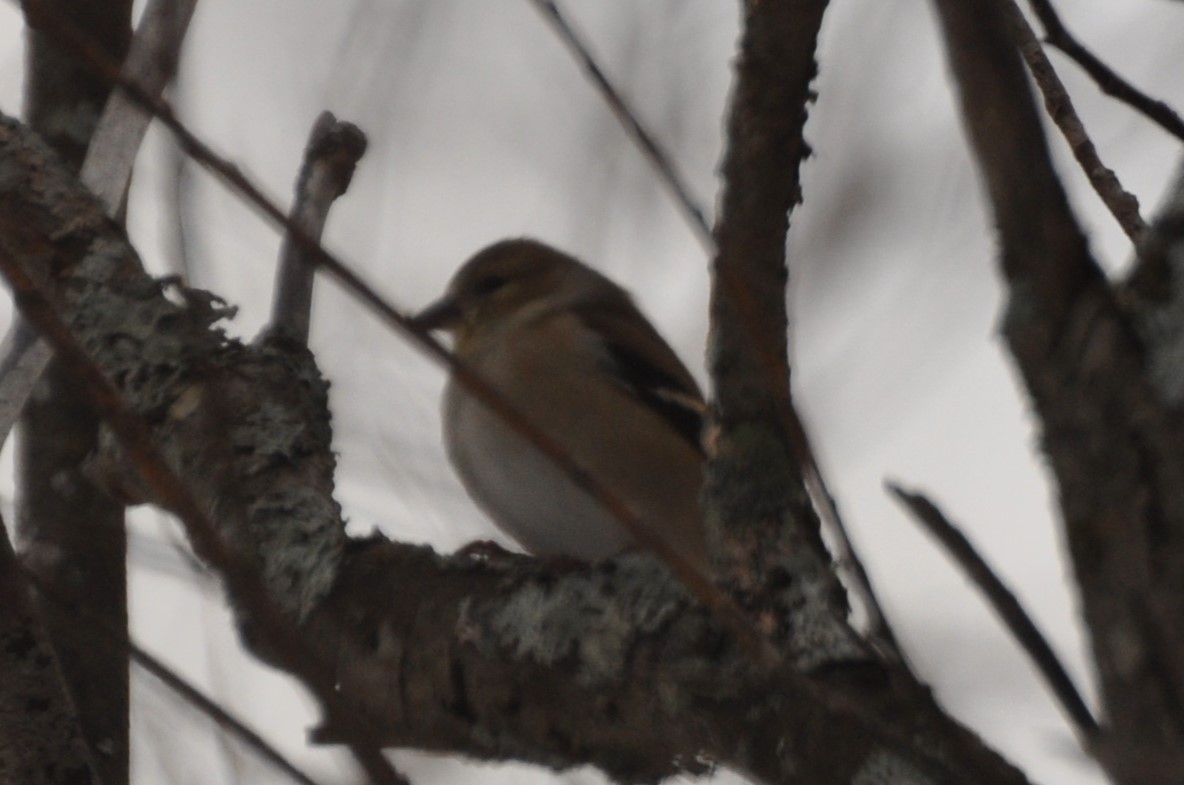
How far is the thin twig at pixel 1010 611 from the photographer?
1094mm

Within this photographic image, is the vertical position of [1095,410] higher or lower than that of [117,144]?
lower

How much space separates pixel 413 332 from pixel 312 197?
1.94 meters

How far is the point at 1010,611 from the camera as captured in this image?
1.11 meters

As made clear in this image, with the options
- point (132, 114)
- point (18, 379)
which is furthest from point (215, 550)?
point (132, 114)


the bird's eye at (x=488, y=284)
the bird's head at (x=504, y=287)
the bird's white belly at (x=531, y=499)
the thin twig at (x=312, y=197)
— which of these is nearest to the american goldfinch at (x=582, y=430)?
the bird's white belly at (x=531, y=499)

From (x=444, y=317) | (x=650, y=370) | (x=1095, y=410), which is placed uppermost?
(x=444, y=317)

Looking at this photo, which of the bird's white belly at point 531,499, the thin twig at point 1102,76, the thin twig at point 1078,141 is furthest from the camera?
the bird's white belly at point 531,499

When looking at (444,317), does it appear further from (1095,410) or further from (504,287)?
(1095,410)

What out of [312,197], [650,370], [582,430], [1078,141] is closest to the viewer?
[1078,141]

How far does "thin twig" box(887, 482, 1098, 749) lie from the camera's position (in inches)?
43.1

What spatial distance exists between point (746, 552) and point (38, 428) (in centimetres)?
225

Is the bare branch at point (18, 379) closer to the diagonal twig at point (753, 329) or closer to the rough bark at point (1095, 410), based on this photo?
the diagonal twig at point (753, 329)

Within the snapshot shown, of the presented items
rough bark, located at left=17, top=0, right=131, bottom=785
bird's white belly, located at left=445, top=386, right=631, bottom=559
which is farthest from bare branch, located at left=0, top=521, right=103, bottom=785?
bird's white belly, located at left=445, top=386, right=631, bottom=559

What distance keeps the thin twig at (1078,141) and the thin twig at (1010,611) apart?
149 centimetres
